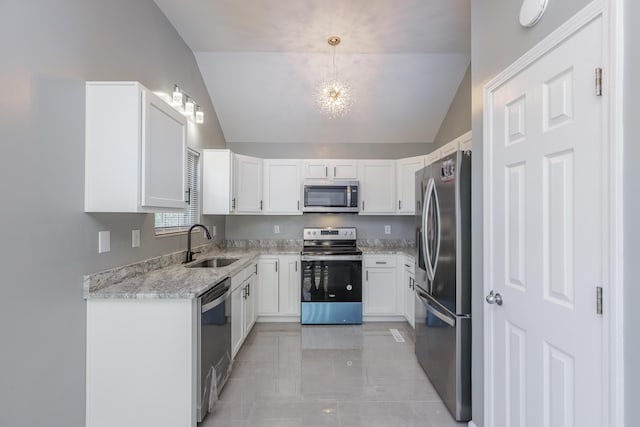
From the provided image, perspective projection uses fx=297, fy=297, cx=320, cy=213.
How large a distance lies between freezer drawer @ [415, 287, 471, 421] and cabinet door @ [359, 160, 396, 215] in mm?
1793

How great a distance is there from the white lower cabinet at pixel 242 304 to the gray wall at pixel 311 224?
940 millimetres

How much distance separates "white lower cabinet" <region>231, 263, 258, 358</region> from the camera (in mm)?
2625

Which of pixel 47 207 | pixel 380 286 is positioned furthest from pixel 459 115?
pixel 47 207

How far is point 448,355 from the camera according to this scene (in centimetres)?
207

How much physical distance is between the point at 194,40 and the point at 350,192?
245 cm

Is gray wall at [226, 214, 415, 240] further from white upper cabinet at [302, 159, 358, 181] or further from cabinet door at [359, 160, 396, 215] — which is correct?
white upper cabinet at [302, 159, 358, 181]

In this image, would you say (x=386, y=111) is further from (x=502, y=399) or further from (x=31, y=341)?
(x=31, y=341)

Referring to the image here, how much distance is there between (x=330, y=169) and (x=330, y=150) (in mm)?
477

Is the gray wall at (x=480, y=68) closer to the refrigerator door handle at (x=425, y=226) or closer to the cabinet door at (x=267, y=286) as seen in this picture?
the refrigerator door handle at (x=425, y=226)

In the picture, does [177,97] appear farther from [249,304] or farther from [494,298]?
[494,298]

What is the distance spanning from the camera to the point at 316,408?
2.12 metres

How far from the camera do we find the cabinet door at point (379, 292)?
150 inches

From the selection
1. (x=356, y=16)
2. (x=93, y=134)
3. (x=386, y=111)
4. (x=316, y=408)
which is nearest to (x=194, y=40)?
(x=356, y=16)

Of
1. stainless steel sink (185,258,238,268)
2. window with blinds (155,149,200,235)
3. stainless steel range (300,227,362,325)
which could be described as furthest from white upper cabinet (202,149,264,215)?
stainless steel range (300,227,362,325)
